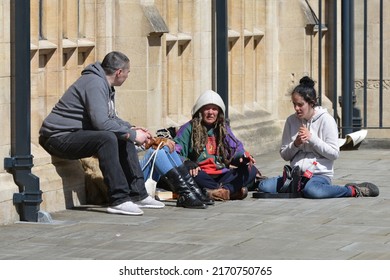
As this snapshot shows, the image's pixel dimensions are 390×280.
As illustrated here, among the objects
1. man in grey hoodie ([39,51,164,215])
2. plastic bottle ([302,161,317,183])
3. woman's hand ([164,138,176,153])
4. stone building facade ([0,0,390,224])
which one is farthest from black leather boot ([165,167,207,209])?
plastic bottle ([302,161,317,183])

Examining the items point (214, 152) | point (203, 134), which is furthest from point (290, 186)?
point (203, 134)

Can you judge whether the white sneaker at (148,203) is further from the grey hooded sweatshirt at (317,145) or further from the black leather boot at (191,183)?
the grey hooded sweatshirt at (317,145)

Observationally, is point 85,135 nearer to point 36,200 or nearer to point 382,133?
point 36,200

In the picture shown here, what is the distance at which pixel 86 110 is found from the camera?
12.3m

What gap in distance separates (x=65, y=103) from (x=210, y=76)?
4837 mm

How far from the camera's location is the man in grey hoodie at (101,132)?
12227 mm

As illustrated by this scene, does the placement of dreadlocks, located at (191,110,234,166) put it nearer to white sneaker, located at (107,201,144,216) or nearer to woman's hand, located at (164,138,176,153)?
woman's hand, located at (164,138,176,153)

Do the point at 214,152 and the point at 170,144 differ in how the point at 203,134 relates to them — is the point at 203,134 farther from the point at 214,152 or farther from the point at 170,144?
the point at 170,144

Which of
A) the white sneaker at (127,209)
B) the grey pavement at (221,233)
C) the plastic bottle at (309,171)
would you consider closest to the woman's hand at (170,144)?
the grey pavement at (221,233)

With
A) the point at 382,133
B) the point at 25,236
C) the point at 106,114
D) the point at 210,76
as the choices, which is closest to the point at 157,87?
the point at 210,76

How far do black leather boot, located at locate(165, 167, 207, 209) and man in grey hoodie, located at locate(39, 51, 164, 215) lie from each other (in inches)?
13.1

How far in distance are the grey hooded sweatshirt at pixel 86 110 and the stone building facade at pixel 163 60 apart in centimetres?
40

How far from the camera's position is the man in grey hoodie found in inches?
481

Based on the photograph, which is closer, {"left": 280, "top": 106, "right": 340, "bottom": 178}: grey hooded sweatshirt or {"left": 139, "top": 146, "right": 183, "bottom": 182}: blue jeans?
{"left": 139, "top": 146, "right": 183, "bottom": 182}: blue jeans
